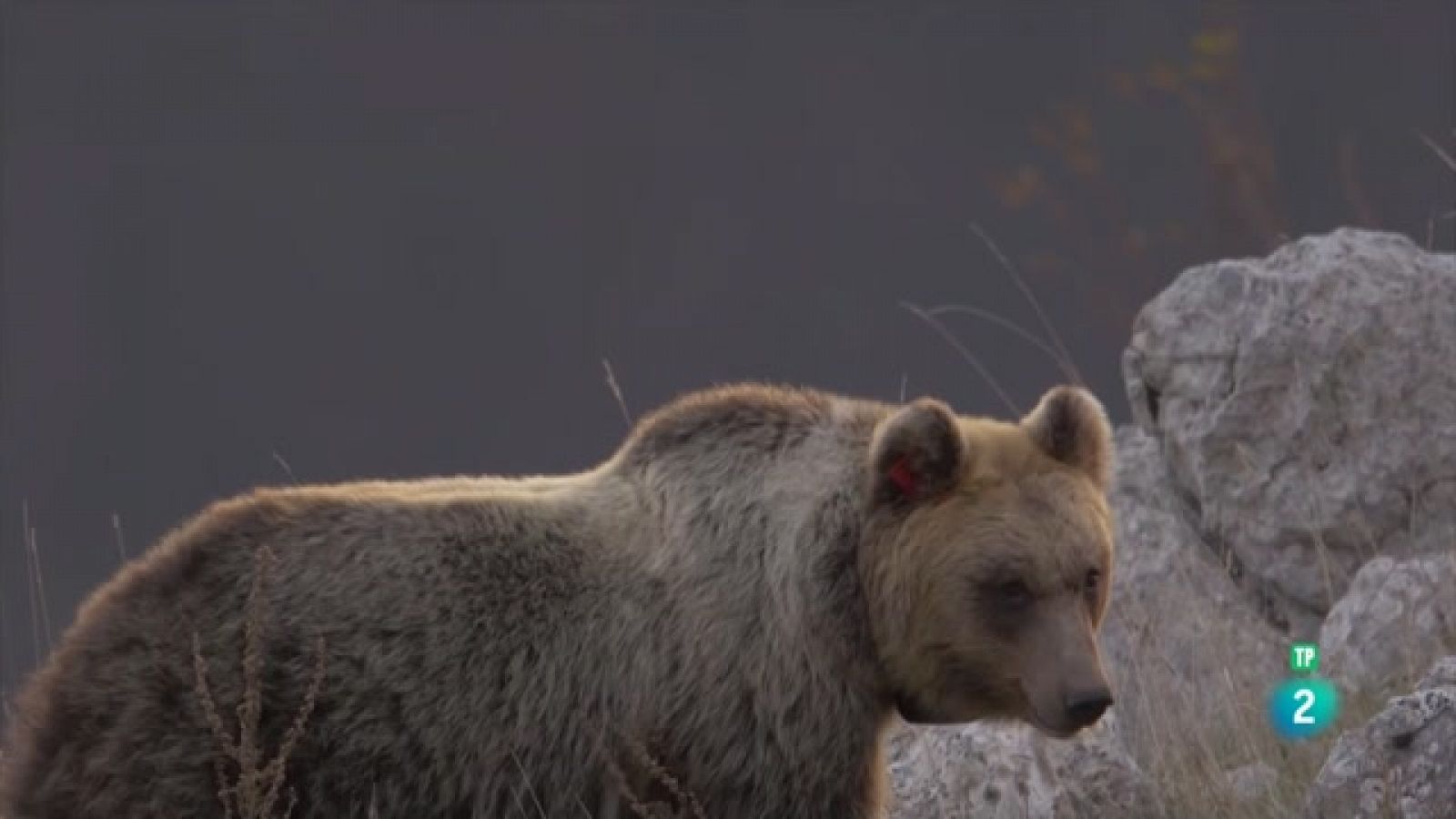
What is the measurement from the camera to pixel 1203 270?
902 centimetres

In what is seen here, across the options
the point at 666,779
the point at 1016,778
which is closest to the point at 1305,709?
the point at 1016,778

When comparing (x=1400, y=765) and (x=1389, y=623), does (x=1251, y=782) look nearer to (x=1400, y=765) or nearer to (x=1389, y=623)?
(x=1389, y=623)

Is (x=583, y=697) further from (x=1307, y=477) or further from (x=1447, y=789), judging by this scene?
(x=1307, y=477)

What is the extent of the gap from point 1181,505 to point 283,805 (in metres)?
3.53

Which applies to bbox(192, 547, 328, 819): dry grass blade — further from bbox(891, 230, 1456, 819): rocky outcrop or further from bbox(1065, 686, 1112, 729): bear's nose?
bbox(891, 230, 1456, 819): rocky outcrop

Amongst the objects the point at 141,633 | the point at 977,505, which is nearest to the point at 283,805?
the point at 141,633

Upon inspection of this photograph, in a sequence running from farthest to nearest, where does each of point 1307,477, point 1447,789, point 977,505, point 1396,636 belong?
point 1307,477
point 1396,636
point 977,505
point 1447,789

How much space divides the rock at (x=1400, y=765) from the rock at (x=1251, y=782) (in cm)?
81

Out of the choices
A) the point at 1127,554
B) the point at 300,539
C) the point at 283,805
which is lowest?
the point at 1127,554

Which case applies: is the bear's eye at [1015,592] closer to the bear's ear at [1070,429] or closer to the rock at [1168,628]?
the bear's ear at [1070,429]

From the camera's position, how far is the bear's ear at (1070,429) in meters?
6.56

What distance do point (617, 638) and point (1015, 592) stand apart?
0.77 meters

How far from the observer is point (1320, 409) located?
28.6ft

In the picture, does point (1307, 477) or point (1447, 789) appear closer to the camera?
point (1447, 789)
